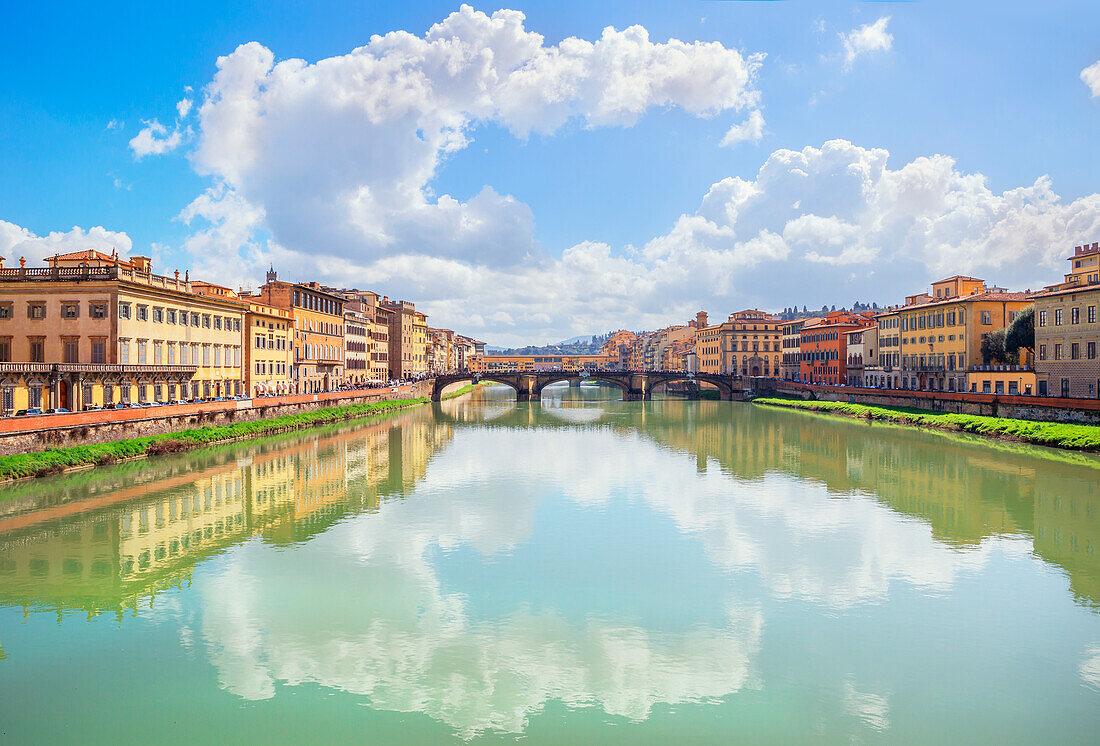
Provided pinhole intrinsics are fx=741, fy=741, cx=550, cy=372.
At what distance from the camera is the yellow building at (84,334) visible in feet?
119

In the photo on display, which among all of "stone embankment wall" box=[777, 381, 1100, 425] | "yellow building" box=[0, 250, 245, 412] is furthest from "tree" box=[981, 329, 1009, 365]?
"yellow building" box=[0, 250, 245, 412]

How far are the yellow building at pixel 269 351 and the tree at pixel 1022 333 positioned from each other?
54.5m

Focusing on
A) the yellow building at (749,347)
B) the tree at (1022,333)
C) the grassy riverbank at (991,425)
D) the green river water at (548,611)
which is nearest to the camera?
the green river water at (548,611)

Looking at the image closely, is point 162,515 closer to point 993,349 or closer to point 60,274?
point 60,274

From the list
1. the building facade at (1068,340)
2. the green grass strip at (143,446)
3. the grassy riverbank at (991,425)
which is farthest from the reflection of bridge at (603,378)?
the building facade at (1068,340)

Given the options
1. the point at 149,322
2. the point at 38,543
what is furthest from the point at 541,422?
the point at 38,543

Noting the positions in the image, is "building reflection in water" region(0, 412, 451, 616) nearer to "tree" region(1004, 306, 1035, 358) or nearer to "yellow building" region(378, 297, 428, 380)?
"tree" region(1004, 306, 1035, 358)

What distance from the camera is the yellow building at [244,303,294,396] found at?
181ft

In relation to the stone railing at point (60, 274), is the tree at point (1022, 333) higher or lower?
lower

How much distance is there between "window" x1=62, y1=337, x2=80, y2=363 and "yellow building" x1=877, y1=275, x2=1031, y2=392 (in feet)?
193

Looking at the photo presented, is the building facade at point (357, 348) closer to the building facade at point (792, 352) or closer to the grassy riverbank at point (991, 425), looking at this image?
the grassy riverbank at point (991, 425)

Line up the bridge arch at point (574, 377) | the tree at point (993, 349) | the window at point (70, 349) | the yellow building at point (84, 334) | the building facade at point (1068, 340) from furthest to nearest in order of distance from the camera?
the bridge arch at point (574, 377)
the tree at point (993, 349)
the building facade at point (1068, 340)
the window at point (70, 349)
the yellow building at point (84, 334)

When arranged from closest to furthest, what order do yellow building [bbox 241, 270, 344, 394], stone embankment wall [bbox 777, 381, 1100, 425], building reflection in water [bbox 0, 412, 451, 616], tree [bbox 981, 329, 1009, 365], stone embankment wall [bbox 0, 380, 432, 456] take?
1. building reflection in water [bbox 0, 412, 451, 616]
2. stone embankment wall [bbox 0, 380, 432, 456]
3. stone embankment wall [bbox 777, 381, 1100, 425]
4. tree [bbox 981, 329, 1009, 365]
5. yellow building [bbox 241, 270, 344, 394]

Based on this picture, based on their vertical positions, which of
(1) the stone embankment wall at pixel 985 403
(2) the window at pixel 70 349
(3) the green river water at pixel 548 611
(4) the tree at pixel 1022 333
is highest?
(4) the tree at pixel 1022 333
